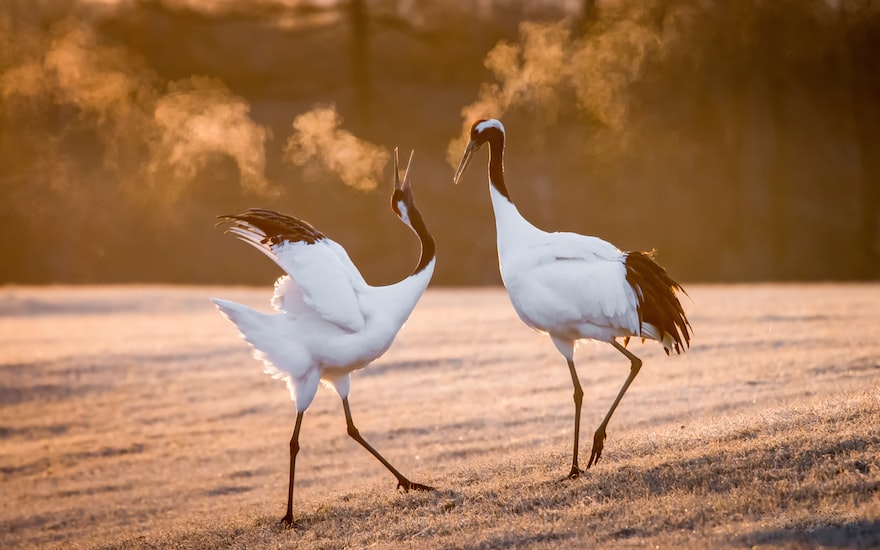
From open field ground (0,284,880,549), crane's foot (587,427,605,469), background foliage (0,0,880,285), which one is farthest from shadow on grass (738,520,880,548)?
background foliage (0,0,880,285)

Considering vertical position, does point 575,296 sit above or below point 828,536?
above

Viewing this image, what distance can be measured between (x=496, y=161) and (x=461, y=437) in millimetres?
3247

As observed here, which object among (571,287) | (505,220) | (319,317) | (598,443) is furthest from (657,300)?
(319,317)

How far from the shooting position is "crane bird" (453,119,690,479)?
20.8ft

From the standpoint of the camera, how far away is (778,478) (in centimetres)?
550

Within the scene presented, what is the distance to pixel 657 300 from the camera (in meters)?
6.40

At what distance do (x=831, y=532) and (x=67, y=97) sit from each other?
26220 millimetres

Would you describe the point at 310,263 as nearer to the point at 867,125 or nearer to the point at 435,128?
the point at 435,128

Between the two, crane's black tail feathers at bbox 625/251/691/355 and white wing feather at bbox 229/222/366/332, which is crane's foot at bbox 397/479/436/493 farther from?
crane's black tail feathers at bbox 625/251/691/355

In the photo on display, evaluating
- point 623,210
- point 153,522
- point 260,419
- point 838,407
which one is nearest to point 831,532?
point 838,407

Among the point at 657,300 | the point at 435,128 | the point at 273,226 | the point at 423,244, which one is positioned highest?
the point at 435,128

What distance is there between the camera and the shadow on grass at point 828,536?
4.64m

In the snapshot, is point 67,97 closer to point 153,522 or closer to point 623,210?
point 623,210

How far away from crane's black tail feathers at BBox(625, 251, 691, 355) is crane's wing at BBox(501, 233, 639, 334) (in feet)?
0.16
